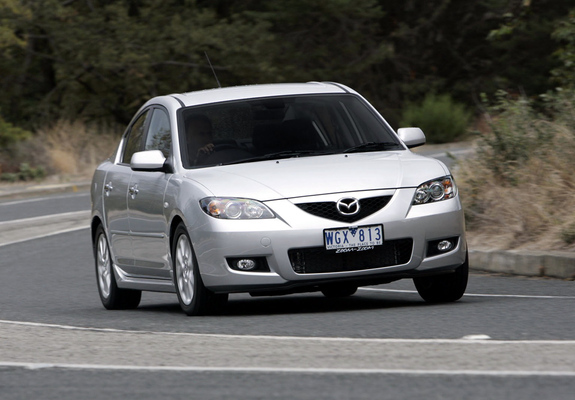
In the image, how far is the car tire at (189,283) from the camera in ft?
27.3

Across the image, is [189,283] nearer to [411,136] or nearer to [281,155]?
[281,155]

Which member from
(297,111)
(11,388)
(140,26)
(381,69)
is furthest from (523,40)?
(11,388)

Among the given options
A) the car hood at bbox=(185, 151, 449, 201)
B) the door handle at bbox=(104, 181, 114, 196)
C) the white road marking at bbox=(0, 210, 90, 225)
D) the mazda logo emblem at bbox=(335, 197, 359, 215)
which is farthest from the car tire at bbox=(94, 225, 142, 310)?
the white road marking at bbox=(0, 210, 90, 225)

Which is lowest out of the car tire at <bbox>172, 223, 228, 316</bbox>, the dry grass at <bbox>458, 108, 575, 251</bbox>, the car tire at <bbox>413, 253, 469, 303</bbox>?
the dry grass at <bbox>458, 108, 575, 251</bbox>

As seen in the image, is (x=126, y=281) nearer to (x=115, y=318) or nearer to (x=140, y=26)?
(x=115, y=318)

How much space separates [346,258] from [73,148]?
2560 cm

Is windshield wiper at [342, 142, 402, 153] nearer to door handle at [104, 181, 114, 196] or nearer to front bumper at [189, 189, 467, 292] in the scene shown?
front bumper at [189, 189, 467, 292]

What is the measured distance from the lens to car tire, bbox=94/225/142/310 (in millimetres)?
10180

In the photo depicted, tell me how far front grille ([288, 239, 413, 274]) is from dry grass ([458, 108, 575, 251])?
3058 millimetres

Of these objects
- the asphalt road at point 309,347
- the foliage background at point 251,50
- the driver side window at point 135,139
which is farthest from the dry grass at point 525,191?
the foliage background at point 251,50

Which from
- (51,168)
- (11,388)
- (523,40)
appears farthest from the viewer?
(523,40)

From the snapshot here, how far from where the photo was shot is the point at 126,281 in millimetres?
9891

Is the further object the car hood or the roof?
the roof

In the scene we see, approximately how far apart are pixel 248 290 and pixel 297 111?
1.83 meters
